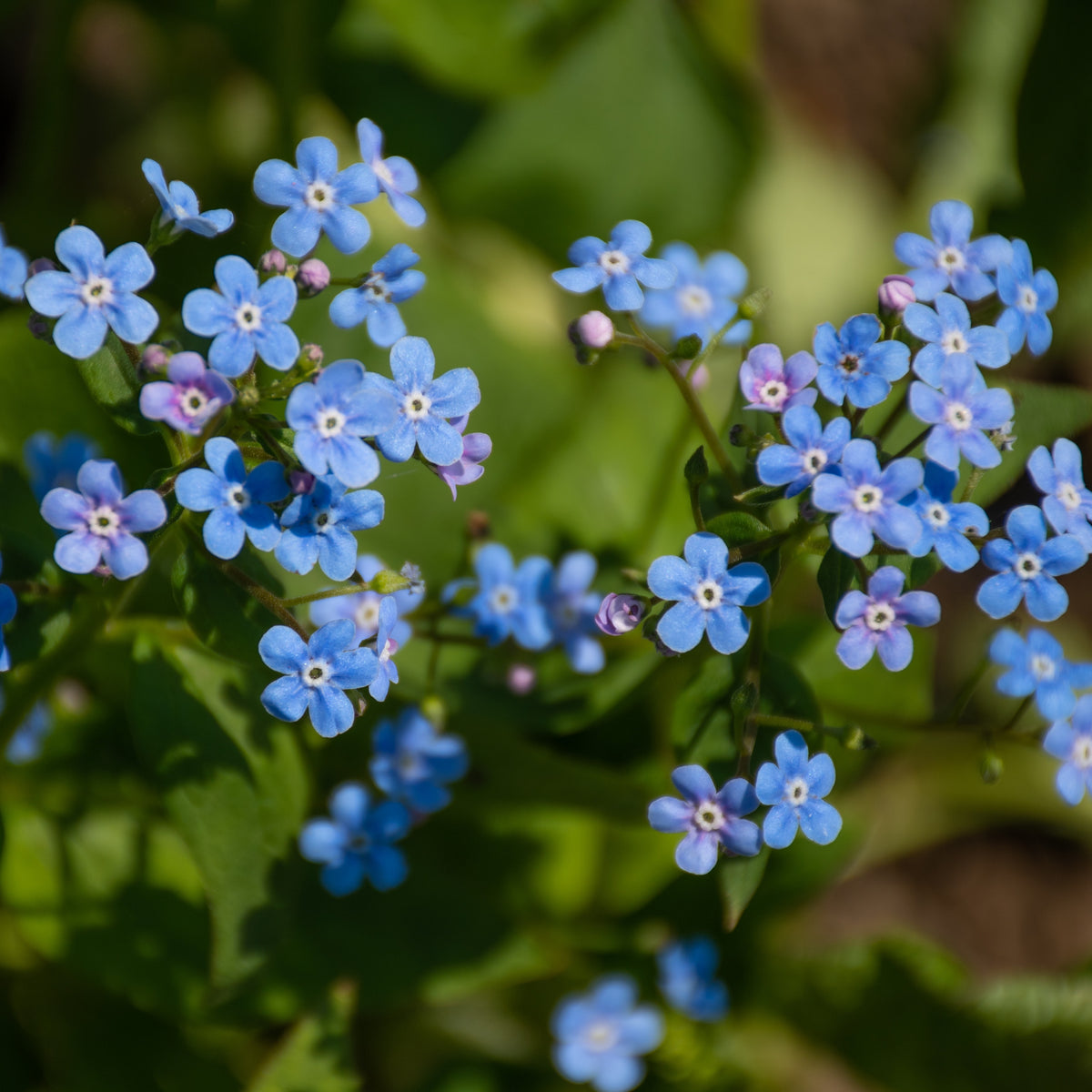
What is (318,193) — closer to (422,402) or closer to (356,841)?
(422,402)

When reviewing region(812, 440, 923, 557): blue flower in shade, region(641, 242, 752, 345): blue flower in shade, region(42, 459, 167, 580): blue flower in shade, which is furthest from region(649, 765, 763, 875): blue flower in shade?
region(641, 242, 752, 345): blue flower in shade

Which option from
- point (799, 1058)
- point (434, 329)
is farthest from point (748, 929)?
point (434, 329)

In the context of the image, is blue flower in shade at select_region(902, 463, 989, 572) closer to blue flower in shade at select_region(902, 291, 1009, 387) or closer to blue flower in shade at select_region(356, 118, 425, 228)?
blue flower in shade at select_region(902, 291, 1009, 387)

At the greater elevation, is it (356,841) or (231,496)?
(231,496)

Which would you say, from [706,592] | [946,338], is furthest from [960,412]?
[706,592]

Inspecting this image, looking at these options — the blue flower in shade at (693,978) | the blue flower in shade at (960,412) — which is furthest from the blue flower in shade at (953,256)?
the blue flower in shade at (693,978)

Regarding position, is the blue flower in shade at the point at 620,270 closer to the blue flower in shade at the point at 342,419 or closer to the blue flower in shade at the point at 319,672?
the blue flower in shade at the point at 342,419
